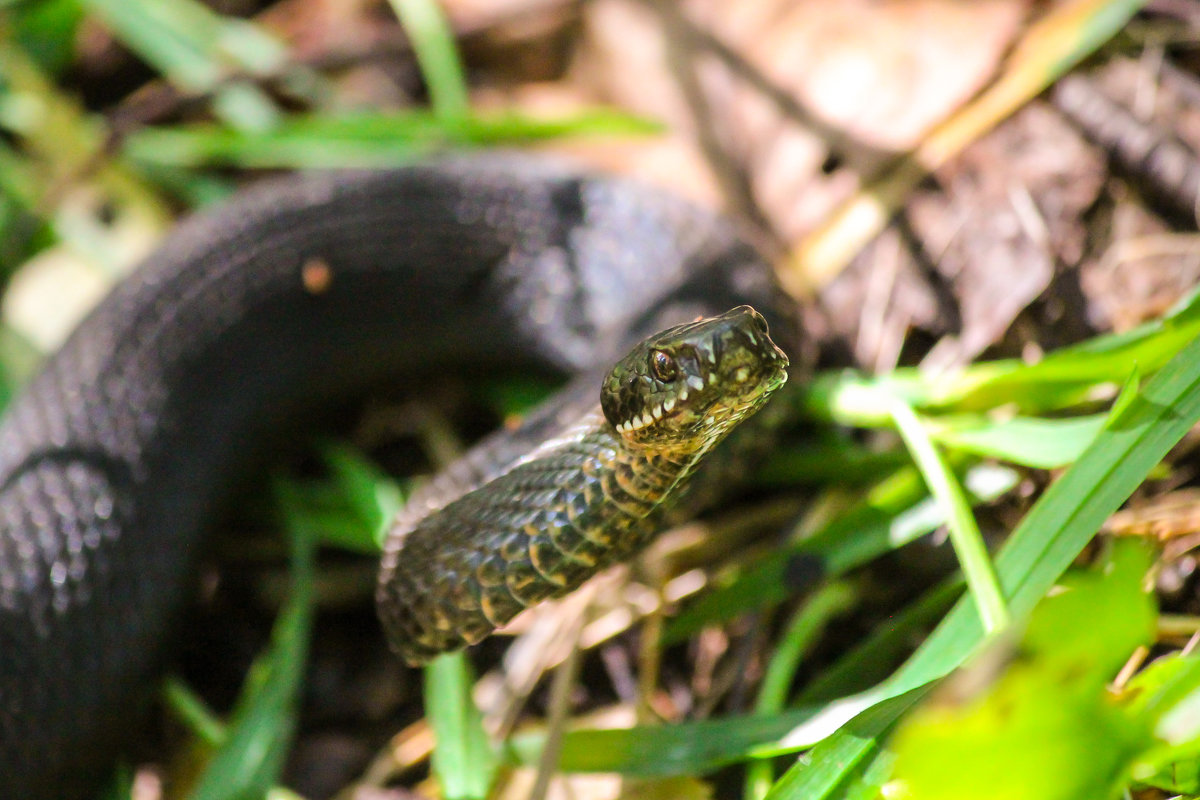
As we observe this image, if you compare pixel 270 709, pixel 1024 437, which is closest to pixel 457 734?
pixel 270 709

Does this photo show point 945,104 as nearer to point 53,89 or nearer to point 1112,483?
point 1112,483

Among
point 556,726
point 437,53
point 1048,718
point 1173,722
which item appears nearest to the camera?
point 1048,718

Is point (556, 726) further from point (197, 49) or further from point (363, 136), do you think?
point (197, 49)

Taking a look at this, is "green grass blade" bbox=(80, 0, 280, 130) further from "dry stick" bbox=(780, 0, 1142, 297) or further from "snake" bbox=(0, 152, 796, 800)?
"dry stick" bbox=(780, 0, 1142, 297)

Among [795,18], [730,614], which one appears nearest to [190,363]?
[730,614]

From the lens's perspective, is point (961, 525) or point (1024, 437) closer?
point (961, 525)

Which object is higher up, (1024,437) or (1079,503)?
(1024,437)
